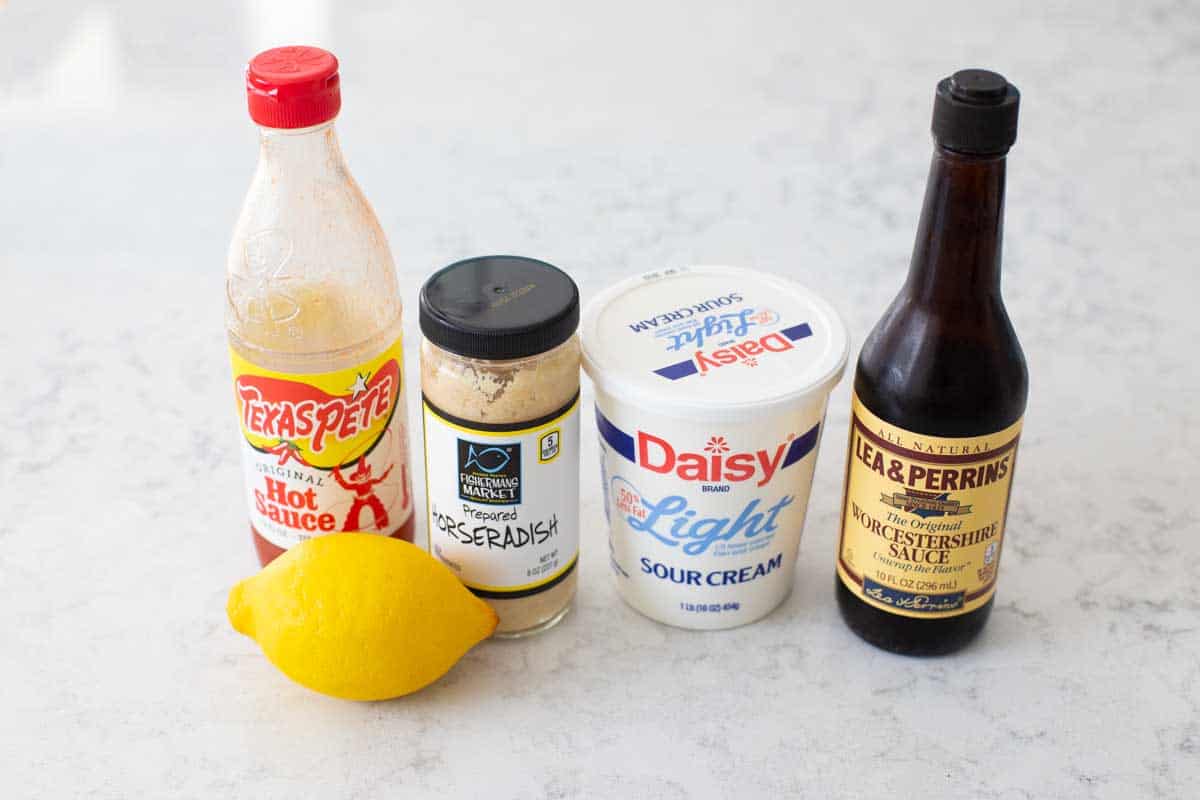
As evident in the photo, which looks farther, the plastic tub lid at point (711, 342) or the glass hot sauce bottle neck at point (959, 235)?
the plastic tub lid at point (711, 342)

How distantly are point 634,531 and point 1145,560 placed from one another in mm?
412

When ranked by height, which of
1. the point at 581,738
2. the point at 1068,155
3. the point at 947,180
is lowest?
the point at 581,738

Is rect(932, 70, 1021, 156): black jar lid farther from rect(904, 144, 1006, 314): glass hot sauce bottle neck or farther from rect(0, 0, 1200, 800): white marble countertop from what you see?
rect(0, 0, 1200, 800): white marble countertop

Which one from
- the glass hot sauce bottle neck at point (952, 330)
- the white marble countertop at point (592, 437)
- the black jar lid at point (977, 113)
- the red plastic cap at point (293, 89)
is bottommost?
the white marble countertop at point (592, 437)

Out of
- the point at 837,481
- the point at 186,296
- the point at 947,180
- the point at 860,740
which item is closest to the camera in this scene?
the point at 947,180

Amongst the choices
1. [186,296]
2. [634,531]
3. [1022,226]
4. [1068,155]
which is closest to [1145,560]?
[634,531]

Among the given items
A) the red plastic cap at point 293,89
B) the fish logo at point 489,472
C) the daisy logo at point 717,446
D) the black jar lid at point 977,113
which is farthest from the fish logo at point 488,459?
the black jar lid at point 977,113

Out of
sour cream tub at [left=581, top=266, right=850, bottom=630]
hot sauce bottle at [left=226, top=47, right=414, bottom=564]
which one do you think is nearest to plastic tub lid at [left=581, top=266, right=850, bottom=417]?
sour cream tub at [left=581, top=266, right=850, bottom=630]

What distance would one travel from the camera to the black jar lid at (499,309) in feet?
3.16

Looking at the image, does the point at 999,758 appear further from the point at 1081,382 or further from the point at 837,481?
the point at 1081,382

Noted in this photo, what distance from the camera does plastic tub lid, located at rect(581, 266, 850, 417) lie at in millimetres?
1008

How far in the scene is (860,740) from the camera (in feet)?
3.34

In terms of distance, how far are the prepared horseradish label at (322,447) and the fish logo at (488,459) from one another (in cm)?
10

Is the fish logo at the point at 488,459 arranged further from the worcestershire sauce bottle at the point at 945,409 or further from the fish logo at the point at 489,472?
the worcestershire sauce bottle at the point at 945,409
